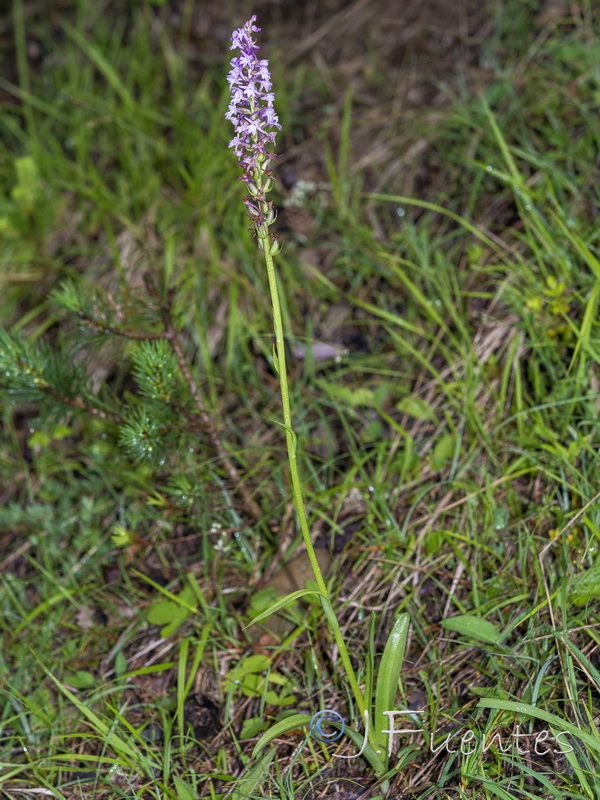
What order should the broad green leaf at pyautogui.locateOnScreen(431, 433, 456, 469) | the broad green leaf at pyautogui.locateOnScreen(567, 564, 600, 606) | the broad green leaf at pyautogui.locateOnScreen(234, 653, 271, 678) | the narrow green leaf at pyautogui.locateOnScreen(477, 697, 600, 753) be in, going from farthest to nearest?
1. the broad green leaf at pyautogui.locateOnScreen(431, 433, 456, 469)
2. the broad green leaf at pyautogui.locateOnScreen(234, 653, 271, 678)
3. the broad green leaf at pyautogui.locateOnScreen(567, 564, 600, 606)
4. the narrow green leaf at pyautogui.locateOnScreen(477, 697, 600, 753)

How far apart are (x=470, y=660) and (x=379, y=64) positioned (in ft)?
9.83

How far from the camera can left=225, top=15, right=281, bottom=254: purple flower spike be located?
4.34 feet

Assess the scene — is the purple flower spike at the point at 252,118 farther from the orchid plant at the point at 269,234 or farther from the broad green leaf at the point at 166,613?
the broad green leaf at the point at 166,613

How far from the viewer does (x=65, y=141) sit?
368 centimetres

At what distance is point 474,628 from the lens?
1816mm

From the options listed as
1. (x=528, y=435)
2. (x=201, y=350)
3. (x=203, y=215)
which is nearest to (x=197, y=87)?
(x=203, y=215)

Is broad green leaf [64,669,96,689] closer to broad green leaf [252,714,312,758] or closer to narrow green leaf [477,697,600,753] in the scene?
broad green leaf [252,714,312,758]

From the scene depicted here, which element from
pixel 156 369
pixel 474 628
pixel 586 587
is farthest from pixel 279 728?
pixel 156 369

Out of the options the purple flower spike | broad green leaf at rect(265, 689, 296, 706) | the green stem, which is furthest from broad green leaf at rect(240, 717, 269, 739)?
the purple flower spike

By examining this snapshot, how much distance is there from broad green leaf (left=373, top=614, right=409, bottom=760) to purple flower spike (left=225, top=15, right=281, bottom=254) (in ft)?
3.11

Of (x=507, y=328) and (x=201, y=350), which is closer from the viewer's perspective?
(x=507, y=328)

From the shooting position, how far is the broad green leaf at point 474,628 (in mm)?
1789

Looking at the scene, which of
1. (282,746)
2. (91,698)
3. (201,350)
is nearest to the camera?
(282,746)

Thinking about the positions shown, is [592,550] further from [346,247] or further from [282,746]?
[346,247]
